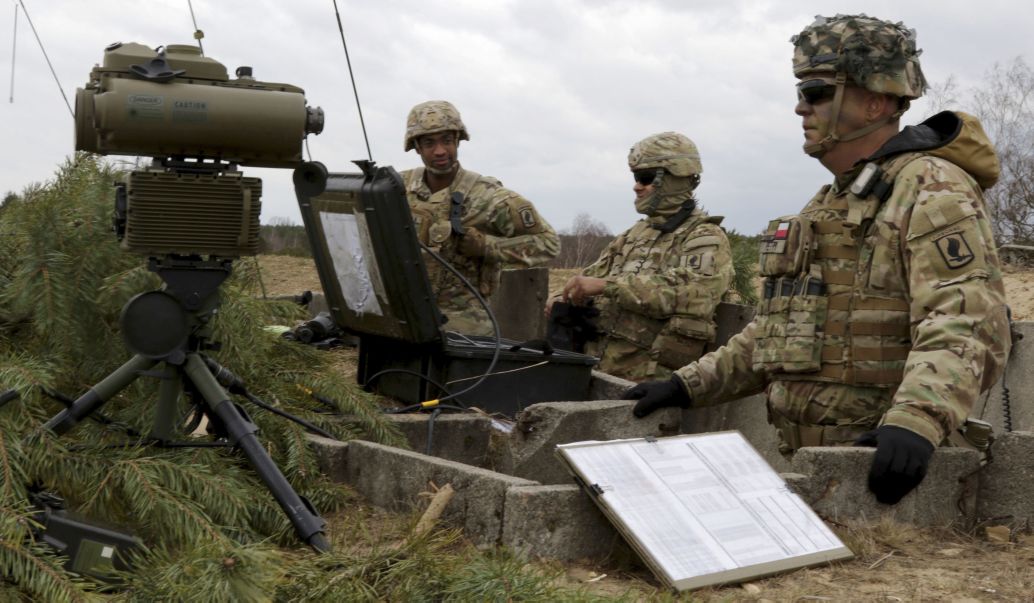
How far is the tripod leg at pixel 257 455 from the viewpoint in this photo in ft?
10.7

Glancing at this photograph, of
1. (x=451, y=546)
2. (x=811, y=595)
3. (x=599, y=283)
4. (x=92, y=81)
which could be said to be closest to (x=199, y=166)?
(x=92, y=81)

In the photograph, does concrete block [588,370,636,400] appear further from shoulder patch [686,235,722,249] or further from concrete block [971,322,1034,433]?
concrete block [971,322,1034,433]

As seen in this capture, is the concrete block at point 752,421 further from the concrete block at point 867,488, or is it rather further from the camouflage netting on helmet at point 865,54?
the camouflage netting on helmet at point 865,54

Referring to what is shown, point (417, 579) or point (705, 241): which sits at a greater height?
point (705, 241)

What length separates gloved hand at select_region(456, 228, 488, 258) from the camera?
6.71m

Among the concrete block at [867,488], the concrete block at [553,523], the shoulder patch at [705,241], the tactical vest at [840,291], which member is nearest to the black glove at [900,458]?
the concrete block at [867,488]

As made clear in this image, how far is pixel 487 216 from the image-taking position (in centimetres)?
686

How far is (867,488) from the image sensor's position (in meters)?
3.64

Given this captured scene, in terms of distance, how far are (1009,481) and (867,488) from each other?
0.52 meters

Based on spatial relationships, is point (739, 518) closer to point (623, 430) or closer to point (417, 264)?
point (623, 430)

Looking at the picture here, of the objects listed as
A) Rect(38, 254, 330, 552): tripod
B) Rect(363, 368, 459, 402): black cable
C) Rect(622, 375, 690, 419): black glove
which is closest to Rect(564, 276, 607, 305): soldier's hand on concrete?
Rect(363, 368, 459, 402): black cable

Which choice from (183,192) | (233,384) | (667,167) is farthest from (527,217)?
(183,192)

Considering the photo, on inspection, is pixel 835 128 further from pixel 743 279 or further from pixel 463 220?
pixel 743 279

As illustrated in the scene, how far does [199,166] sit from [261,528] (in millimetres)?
1048
